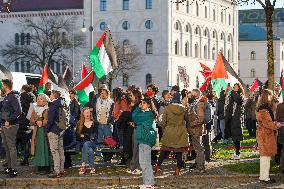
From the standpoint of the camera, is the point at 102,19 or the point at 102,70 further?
the point at 102,19

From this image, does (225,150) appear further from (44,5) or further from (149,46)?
(44,5)

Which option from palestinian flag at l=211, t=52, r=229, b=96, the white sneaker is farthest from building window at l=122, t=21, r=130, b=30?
the white sneaker

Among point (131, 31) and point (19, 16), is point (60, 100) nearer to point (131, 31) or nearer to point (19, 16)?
point (131, 31)

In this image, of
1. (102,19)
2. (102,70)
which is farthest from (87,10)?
(102,70)

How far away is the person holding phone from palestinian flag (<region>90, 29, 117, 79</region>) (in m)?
6.04

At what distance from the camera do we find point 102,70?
792 inches

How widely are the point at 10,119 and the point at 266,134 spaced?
507cm

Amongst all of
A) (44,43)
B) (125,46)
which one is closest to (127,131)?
(44,43)

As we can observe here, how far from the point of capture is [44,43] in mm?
85000

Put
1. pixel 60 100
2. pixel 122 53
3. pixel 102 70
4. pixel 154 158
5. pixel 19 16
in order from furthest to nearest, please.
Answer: pixel 19 16
pixel 122 53
pixel 102 70
pixel 154 158
pixel 60 100

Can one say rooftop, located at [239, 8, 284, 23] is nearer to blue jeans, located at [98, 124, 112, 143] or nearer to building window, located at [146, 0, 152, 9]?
building window, located at [146, 0, 152, 9]

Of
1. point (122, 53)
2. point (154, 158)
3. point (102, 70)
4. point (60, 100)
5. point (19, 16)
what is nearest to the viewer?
point (60, 100)

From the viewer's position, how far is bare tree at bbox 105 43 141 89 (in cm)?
8506

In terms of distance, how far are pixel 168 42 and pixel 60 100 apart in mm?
73151
